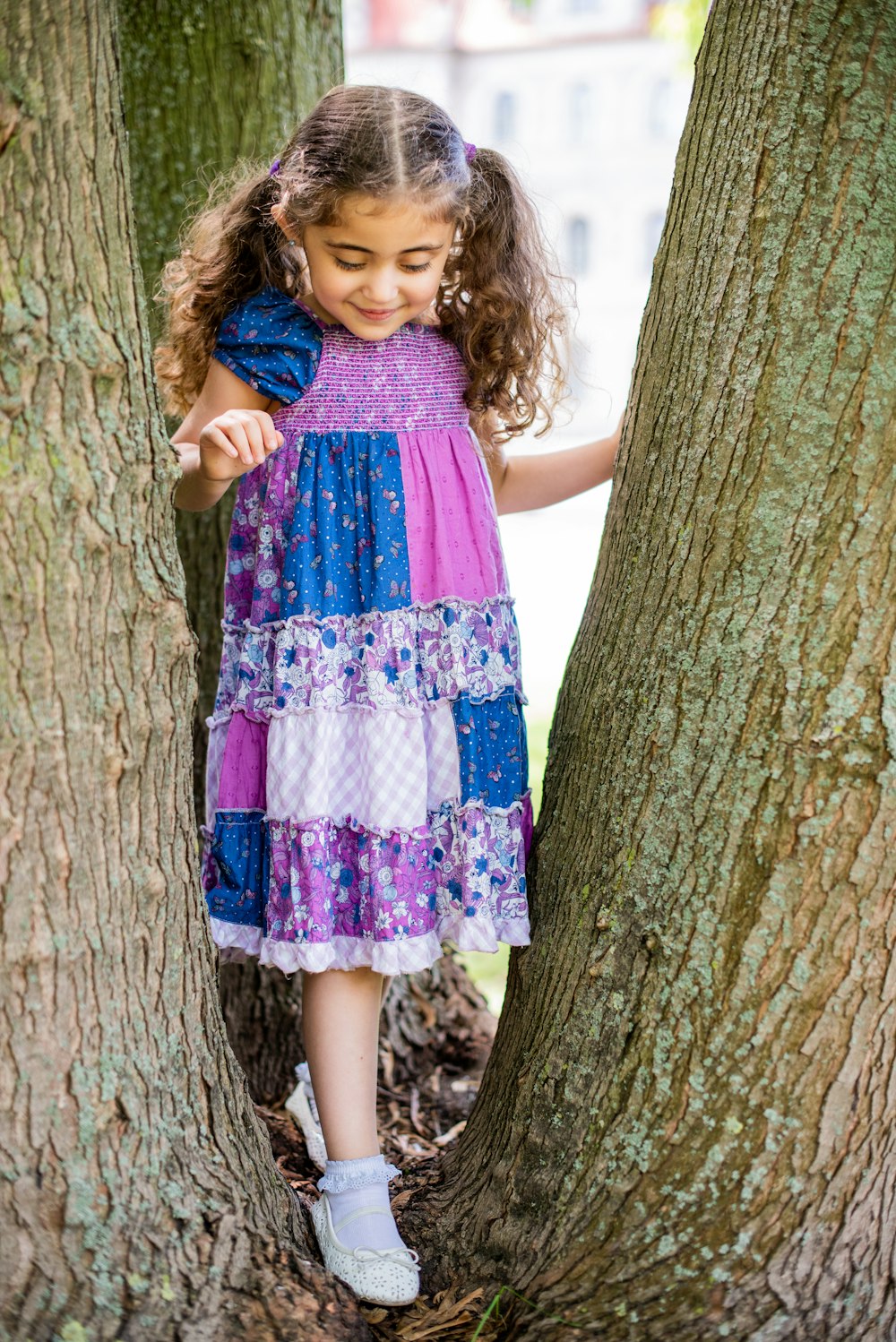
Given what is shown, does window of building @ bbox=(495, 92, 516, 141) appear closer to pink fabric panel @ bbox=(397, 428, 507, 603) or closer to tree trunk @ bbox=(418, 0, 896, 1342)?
pink fabric panel @ bbox=(397, 428, 507, 603)

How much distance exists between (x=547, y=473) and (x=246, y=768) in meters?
0.79

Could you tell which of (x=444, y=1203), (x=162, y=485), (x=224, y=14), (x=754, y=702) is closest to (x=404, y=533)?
(x=162, y=485)

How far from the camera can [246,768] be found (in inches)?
82.2

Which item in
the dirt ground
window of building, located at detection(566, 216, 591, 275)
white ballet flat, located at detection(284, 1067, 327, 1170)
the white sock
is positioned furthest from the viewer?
window of building, located at detection(566, 216, 591, 275)

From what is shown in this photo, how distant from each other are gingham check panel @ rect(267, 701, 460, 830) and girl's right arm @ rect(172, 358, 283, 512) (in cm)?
39

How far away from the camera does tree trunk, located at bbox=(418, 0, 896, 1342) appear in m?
1.57

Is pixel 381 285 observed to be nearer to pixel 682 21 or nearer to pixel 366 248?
pixel 366 248

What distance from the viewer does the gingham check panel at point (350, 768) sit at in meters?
1.97

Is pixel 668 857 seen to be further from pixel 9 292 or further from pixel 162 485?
pixel 9 292

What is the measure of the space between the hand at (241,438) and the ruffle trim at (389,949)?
757 mm

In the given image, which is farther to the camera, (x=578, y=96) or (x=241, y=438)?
(x=578, y=96)

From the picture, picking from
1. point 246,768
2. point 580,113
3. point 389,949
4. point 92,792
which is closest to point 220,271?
point 246,768

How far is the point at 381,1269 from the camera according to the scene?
186 centimetres

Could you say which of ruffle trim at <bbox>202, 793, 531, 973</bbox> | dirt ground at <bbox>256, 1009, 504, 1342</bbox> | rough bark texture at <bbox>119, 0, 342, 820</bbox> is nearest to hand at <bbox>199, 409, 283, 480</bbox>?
ruffle trim at <bbox>202, 793, 531, 973</bbox>
